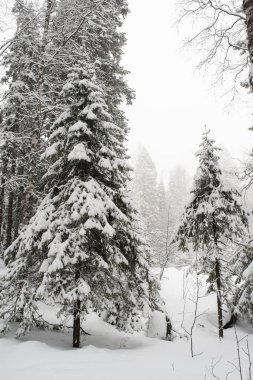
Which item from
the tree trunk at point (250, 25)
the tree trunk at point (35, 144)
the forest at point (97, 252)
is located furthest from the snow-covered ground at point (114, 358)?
the tree trunk at point (250, 25)

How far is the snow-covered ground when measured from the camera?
5.87m

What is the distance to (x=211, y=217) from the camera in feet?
41.6

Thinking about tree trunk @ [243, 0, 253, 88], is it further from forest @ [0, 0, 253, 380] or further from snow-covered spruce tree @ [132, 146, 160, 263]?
snow-covered spruce tree @ [132, 146, 160, 263]

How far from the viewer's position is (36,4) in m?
9.98

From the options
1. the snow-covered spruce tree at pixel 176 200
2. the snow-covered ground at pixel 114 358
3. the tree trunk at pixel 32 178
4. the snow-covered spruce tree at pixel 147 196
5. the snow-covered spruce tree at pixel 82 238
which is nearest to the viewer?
the snow-covered ground at pixel 114 358

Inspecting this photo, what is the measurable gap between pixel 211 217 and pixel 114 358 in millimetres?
7301

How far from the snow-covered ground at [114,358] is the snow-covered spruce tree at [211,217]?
2.88 meters

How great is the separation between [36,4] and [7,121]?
29.6 ft

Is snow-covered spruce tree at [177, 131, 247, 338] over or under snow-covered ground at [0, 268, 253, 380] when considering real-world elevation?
over

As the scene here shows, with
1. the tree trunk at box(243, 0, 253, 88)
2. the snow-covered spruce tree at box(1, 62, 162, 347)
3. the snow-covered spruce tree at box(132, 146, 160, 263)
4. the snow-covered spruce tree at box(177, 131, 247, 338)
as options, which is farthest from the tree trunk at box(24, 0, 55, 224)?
the snow-covered spruce tree at box(132, 146, 160, 263)

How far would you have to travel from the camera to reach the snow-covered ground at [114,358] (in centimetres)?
587

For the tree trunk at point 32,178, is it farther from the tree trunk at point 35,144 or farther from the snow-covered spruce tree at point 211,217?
the snow-covered spruce tree at point 211,217

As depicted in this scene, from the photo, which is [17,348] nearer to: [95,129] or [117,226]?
[117,226]

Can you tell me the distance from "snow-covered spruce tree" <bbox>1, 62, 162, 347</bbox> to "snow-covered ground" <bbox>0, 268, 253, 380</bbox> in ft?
2.68
